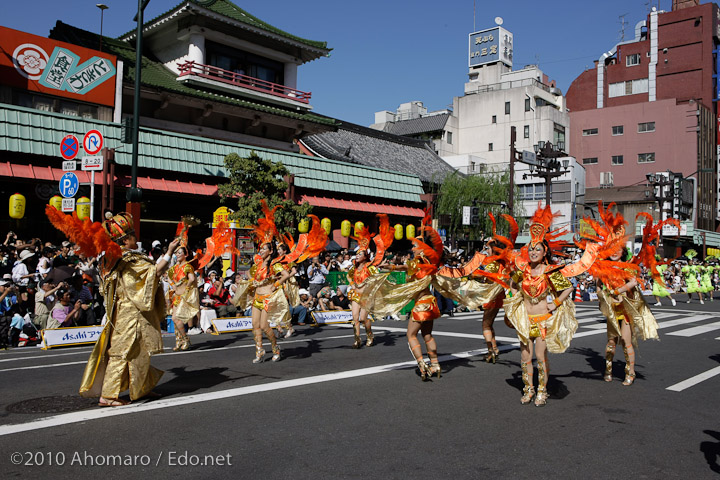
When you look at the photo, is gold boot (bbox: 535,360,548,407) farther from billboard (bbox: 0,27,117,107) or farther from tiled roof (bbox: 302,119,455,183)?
tiled roof (bbox: 302,119,455,183)

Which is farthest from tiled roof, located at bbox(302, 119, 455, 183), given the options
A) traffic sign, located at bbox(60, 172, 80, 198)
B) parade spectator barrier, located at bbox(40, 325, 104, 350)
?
parade spectator barrier, located at bbox(40, 325, 104, 350)

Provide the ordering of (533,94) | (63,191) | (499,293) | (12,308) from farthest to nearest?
(533,94), (63,191), (12,308), (499,293)

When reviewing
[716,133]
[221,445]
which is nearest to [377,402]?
[221,445]

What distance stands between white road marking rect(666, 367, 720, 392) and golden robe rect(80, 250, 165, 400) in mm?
6382

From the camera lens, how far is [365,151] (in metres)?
37.2

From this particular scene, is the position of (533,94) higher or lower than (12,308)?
higher

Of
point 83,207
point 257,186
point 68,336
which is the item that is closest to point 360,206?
point 257,186

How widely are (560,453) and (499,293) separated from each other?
15.4 ft

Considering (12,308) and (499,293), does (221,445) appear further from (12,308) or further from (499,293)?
(12,308)

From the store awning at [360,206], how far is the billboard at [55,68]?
8.21 m

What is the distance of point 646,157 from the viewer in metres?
57.5

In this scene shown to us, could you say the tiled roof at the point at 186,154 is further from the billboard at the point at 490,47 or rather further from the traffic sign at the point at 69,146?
the billboard at the point at 490,47

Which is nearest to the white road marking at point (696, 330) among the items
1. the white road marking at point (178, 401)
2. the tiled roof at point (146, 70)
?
the white road marking at point (178, 401)

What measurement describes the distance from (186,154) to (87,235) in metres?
15.9
